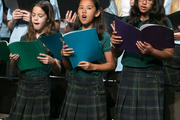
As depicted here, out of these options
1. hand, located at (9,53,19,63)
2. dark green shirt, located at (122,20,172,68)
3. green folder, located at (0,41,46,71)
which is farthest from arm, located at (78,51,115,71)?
hand, located at (9,53,19,63)

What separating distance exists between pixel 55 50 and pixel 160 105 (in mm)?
813

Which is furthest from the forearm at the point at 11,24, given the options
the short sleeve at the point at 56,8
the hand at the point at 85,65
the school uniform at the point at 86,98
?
A: the hand at the point at 85,65

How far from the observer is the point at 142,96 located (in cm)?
186

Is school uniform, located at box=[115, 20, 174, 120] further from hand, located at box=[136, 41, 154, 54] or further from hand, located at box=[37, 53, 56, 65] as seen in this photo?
hand, located at box=[37, 53, 56, 65]

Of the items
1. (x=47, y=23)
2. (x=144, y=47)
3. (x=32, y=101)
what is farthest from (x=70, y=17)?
(x=144, y=47)

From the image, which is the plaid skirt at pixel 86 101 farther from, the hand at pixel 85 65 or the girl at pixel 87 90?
the hand at pixel 85 65

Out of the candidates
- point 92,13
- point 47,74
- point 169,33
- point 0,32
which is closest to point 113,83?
point 47,74

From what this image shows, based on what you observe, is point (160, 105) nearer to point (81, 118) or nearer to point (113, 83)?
point (81, 118)

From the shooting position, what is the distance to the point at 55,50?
2037 mm

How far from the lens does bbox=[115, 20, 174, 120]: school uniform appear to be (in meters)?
1.84

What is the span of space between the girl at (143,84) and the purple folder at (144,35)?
87 millimetres

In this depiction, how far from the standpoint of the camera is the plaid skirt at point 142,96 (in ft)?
6.04

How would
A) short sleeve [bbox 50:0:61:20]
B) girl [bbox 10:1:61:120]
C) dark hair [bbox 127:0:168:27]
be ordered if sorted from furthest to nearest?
short sleeve [bbox 50:0:61:20]
girl [bbox 10:1:61:120]
dark hair [bbox 127:0:168:27]

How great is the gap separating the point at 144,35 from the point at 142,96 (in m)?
0.42
